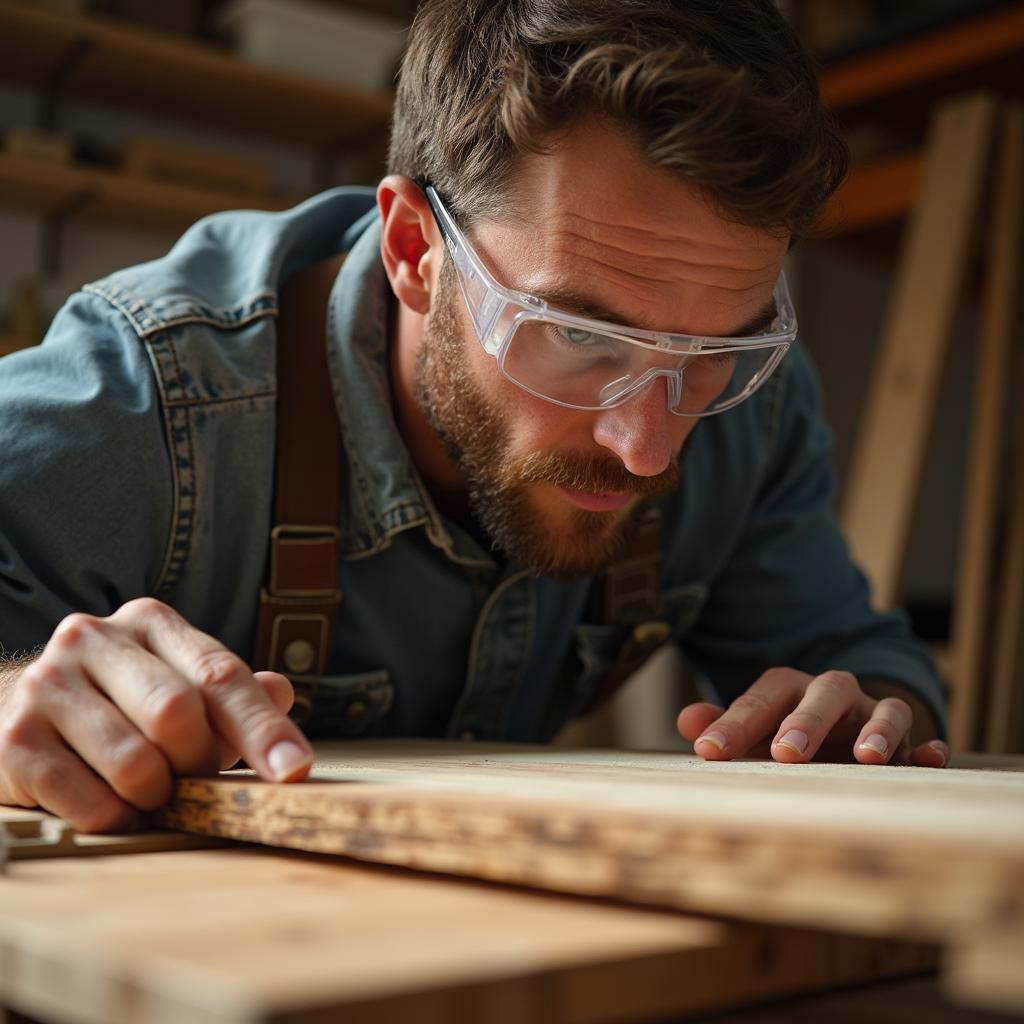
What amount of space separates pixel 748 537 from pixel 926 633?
1.14m

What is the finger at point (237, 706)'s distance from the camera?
78 cm

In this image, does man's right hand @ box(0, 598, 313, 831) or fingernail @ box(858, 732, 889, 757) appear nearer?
man's right hand @ box(0, 598, 313, 831)

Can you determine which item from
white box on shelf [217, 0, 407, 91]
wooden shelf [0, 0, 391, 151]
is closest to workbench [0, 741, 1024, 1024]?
wooden shelf [0, 0, 391, 151]

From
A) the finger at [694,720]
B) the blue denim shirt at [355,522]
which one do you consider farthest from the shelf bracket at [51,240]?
the finger at [694,720]

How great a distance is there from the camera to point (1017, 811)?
58cm

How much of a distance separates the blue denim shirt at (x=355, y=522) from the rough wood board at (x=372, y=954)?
615 mm

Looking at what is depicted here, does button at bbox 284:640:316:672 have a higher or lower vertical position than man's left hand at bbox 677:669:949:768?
lower

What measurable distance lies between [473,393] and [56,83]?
2109 mm

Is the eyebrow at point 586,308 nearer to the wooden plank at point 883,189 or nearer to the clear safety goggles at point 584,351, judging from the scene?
the clear safety goggles at point 584,351

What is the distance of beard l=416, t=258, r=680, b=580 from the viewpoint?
4.10 ft

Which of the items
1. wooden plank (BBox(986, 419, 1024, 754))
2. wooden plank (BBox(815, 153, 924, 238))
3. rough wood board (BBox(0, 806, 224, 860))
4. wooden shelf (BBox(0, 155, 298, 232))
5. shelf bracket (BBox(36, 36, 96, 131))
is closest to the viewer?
rough wood board (BBox(0, 806, 224, 860))

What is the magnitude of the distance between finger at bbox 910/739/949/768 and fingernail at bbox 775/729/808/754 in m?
0.11

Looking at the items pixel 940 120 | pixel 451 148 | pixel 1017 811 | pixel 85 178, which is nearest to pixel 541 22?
pixel 451 148

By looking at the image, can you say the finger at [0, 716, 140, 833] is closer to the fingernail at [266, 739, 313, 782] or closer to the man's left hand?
the fingernail at [266, 739, 313, 782]
